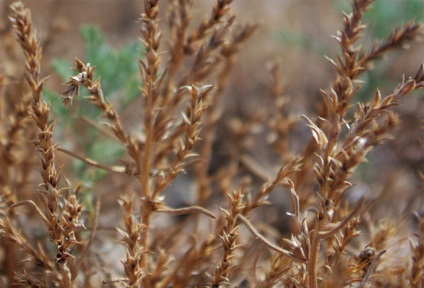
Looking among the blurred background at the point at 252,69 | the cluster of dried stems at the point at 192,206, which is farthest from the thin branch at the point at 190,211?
the blurred background at the point at 252,69

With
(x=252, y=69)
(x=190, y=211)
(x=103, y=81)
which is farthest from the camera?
(x=252, y=69)

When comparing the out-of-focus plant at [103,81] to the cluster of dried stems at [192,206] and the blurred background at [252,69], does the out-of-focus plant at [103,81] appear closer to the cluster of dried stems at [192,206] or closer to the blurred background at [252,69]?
the blurred background at [252,69]

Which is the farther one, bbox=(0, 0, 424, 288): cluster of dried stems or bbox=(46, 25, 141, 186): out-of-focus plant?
bbox=(46, 25, 141, 186): out-of-focus plant

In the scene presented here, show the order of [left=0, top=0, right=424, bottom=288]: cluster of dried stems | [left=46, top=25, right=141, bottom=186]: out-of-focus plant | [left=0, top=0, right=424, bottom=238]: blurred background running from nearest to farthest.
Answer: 1. [left=0, top=0, right=424, bottom=288]: cluster of dried stems
2. [left=46, top=25, right=141, bottom=186]: out-of-focus plant
3. [left=0, top=0, right=424, bottom=238]: blurred background

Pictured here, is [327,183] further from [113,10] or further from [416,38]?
[113,10]

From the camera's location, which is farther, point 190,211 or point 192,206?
point 192,206

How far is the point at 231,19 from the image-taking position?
6.66 ft

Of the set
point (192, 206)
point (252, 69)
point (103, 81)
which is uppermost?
point (103, 81)

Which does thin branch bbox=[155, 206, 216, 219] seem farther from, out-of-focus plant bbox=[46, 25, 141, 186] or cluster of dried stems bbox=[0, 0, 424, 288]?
out-of-focus plant bbox=[46, 25, 141, 186]

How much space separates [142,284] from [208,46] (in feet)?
2.79

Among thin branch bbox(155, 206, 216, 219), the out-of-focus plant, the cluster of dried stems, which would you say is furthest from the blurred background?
thin branch bbox(155, 206, 216, 219)

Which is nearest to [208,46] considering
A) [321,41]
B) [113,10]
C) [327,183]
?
[327,183]

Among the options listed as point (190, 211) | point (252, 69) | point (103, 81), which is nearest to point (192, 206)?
point (190, 211)

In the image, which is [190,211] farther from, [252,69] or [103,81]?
[252,69]
